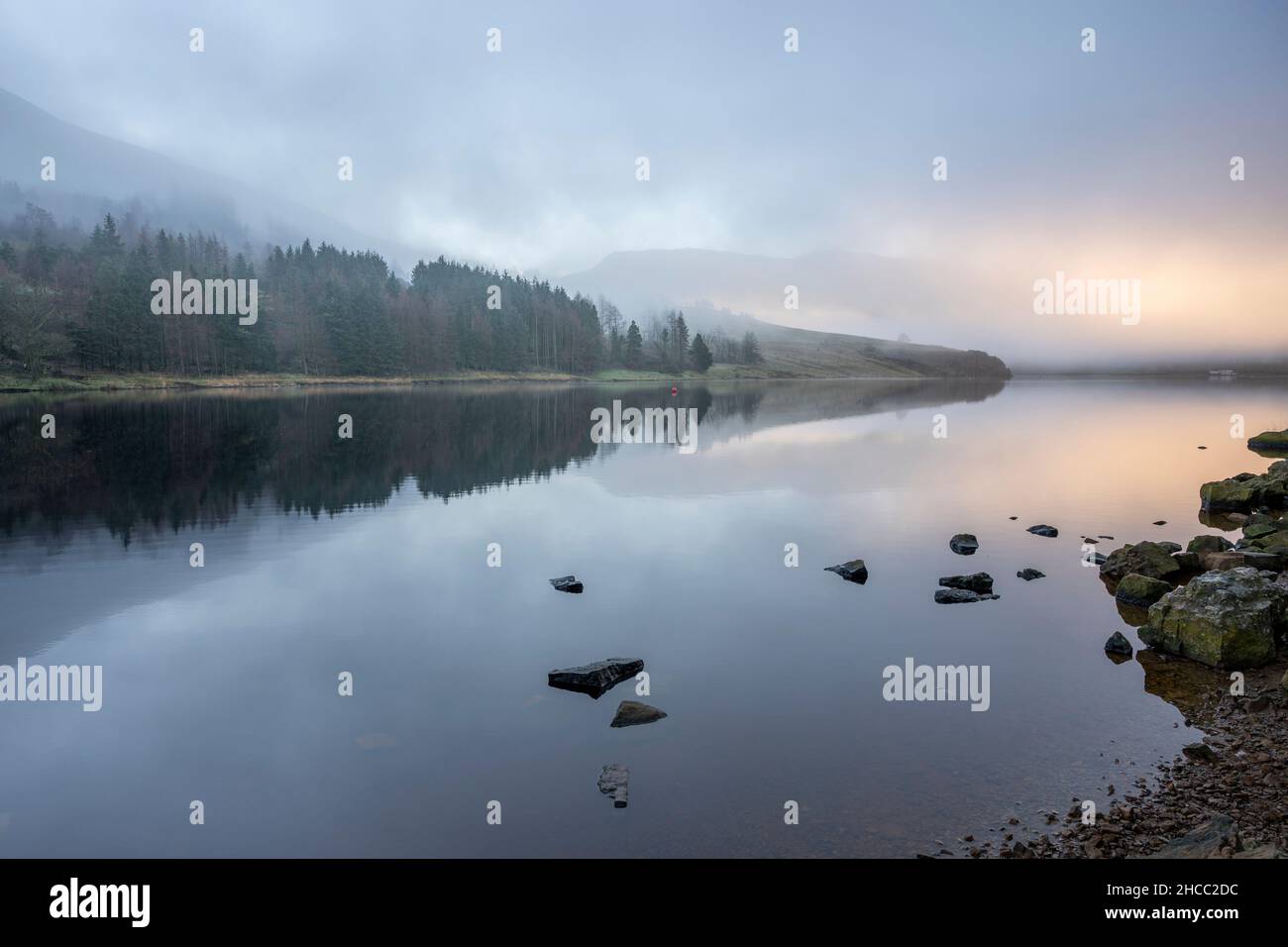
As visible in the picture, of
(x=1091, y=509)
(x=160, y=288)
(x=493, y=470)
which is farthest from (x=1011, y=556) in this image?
(x=160, y=288)

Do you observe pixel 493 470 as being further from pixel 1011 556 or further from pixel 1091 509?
pixel 1091 509

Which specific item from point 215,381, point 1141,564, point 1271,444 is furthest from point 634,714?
point 215,381

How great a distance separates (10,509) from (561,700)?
104ft

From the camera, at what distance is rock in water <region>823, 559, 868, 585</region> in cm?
2438

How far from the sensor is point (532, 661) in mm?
17141

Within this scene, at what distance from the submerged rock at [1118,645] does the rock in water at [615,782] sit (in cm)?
1304

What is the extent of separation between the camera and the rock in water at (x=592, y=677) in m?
15.5


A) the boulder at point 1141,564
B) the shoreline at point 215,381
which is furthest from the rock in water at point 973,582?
the shoreline at point 215,381

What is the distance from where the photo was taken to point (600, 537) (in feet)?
98.5

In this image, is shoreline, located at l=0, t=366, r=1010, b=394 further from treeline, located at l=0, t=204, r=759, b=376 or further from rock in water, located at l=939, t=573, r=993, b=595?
rock in water, located at l=939, t=573, r=993, b=595

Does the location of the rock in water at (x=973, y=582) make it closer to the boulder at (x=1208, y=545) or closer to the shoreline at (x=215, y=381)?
the boulder at (x=1208, y=545)

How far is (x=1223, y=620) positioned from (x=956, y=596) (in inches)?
253

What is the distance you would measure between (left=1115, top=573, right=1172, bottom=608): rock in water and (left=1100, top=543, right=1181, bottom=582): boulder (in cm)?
92

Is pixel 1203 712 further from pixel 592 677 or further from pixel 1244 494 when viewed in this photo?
pixel 1244 494
